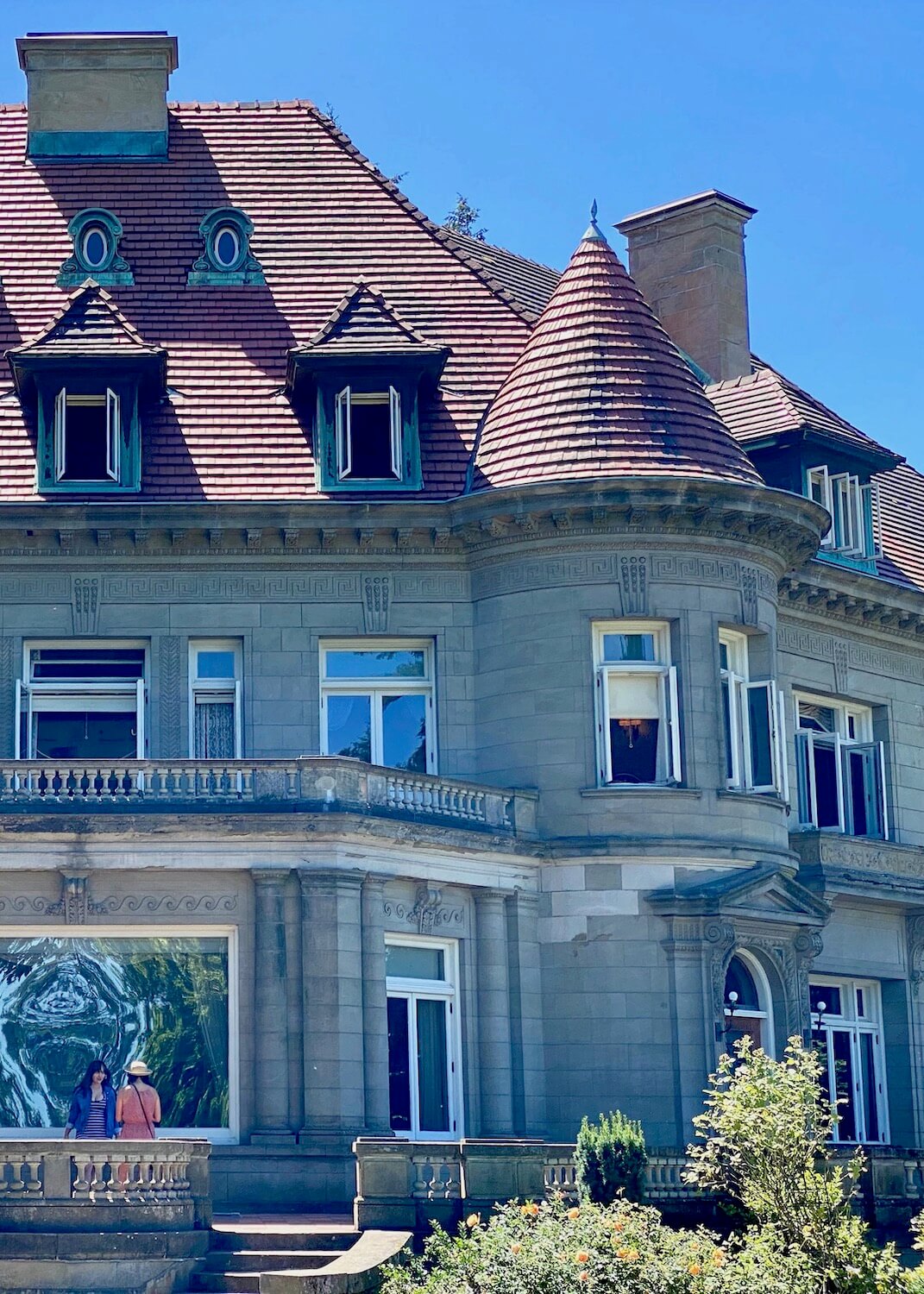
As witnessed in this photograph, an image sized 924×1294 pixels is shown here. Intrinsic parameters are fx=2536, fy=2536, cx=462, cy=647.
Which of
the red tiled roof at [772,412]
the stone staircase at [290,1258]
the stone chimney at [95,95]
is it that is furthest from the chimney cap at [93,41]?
the stone staircase at [290,1258]

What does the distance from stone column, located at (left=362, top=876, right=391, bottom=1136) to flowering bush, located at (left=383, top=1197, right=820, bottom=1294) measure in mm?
6247

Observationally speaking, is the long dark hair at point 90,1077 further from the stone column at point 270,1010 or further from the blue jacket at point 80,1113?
the stone column at point 270,1010

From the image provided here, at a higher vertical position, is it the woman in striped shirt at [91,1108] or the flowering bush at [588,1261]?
the woman in striped shirt at [91,1108]

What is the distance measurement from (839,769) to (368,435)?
32.3 feet

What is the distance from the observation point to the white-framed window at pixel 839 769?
133 feet

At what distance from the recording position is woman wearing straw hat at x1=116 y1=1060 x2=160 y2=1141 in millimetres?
29281

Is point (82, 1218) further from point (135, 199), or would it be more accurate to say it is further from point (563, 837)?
point (135, 199)

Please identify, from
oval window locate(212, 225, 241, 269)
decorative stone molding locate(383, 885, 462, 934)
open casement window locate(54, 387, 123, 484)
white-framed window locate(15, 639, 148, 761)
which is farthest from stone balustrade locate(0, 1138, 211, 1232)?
oval window locate(212, 225, 241, 269)

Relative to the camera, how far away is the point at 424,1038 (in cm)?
3375

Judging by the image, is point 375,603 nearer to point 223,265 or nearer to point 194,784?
point 194,784

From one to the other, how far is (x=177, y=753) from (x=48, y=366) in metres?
5.86

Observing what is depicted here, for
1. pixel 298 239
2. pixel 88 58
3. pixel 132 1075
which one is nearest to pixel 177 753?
pixel 132 1075

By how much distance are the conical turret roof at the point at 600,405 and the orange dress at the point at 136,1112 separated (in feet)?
34.9

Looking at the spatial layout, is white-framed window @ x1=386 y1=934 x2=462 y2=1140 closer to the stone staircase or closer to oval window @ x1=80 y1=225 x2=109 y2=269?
the stone staircase
